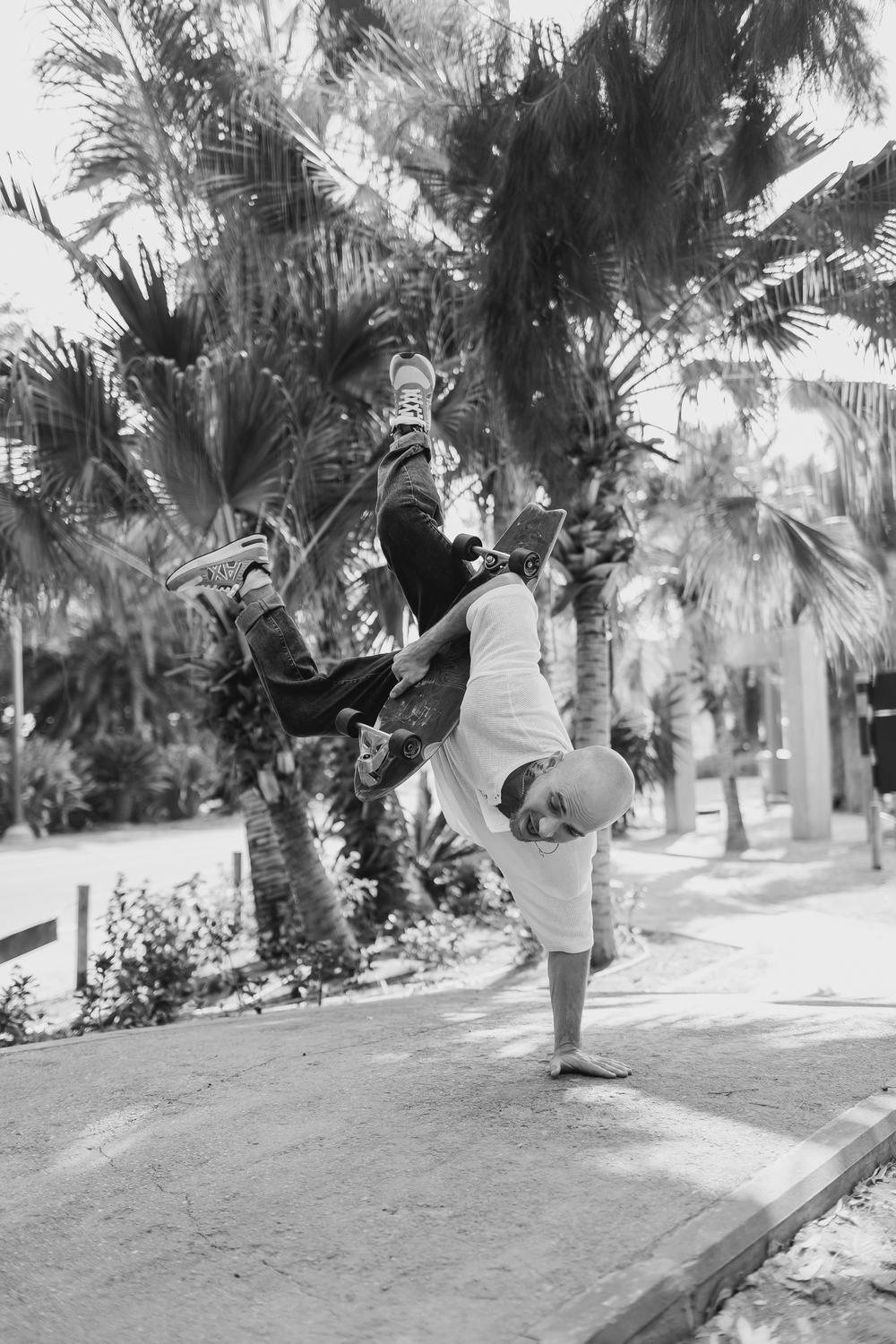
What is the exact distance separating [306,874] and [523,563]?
5.07 m

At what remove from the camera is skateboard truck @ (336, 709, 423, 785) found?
3.32 meters

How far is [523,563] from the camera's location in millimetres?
3645

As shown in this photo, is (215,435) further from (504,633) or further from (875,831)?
(875,831)

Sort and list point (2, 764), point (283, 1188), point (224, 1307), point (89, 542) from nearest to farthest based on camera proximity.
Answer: point (224, 1307) < point (283, 1188) < point (89, 542) < point (2, 764)

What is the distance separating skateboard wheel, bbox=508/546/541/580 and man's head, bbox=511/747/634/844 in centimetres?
76

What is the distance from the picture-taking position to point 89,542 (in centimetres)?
873

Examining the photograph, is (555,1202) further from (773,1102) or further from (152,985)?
(152,985)

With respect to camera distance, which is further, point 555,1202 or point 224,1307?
point 555,1202

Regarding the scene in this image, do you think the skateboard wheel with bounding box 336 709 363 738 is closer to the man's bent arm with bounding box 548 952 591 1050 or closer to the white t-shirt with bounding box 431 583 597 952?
the white t-shirt with bounding box 431 583 597 952

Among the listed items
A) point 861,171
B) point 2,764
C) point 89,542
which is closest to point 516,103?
point 861,171

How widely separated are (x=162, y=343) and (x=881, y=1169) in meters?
6.63

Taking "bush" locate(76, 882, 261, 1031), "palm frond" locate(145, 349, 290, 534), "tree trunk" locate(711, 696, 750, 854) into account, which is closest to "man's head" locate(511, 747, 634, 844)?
"palm frond" locate(145, 349, 290, 534)

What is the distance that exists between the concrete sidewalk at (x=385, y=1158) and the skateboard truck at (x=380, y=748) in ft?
3.25

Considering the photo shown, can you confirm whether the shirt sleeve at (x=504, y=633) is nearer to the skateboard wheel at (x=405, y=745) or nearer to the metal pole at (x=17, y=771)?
the skateboard wheel at (x=405, y=745)
